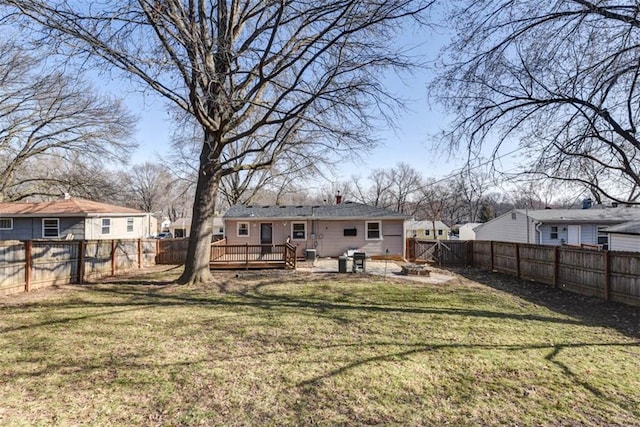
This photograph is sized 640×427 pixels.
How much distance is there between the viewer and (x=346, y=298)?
8859 millimetres

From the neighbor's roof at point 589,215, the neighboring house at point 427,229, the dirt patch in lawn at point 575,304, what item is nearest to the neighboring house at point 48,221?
the dirt patch in lawn at point 575,304

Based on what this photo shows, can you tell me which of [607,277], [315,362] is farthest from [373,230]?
[315,362]

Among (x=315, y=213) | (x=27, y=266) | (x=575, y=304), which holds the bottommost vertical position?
(x=575, y=304)

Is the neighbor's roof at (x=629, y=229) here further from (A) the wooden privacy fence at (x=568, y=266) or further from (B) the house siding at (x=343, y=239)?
(B) the house siding at (x=343, y=239)

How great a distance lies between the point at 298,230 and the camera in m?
19.0

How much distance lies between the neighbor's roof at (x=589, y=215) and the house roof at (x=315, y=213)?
1090cm

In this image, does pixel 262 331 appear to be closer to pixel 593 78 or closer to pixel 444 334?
pixel 444 334

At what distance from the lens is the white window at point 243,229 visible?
1921 centimetres

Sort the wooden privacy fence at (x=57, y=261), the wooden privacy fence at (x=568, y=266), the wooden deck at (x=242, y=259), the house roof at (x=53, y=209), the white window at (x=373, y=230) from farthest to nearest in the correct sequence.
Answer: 1. the house roof at (x=53, y=209)
2. the white window at (x=373, y=230)
3. the wooden deck at (x=242, y=259)
4. the wooden privacy fence at (x=57, y=261)
5. the wooden privacy fence at (x=568, y=266)

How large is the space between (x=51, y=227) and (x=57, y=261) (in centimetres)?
→ 1176

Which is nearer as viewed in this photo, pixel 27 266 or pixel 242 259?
pixel 27 266

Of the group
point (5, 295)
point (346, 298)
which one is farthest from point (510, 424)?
point (5, 295)

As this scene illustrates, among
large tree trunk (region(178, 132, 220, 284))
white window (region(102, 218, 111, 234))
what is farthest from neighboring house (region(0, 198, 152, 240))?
large tree trunk (region(178, 132, 220, 284))

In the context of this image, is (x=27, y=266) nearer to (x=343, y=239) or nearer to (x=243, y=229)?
(x=243, y=229)
